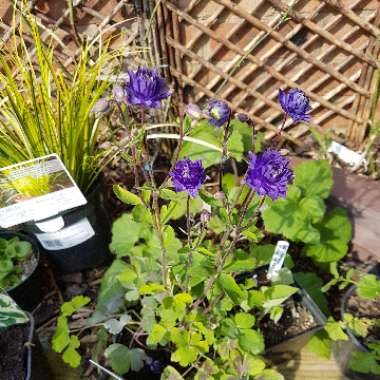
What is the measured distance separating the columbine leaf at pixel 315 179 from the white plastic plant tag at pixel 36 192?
2.49ft

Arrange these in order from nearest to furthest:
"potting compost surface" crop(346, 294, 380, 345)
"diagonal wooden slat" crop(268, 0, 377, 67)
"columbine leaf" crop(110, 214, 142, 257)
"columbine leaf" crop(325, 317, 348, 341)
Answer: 1. "columbine leaf" crop(325, 317, 348, 341)
2. "columbine leaf" crop(110, 214, 142, 257)
3. "potting compost surface" crop(346, 294, 380, 345)
4. "diagonal wooden slat" crop(268, 0, 377, 67)

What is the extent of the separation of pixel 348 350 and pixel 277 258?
38cm

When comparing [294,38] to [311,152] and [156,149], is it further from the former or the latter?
[156,149]

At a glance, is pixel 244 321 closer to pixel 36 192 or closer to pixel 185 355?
pixel 185 355

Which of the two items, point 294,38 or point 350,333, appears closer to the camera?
point 350,333

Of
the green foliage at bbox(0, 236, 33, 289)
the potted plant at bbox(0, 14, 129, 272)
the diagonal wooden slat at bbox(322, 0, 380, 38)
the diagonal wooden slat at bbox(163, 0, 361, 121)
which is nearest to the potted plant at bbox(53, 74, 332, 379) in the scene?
the potted plant at bbox(0, 14, 129, 272)

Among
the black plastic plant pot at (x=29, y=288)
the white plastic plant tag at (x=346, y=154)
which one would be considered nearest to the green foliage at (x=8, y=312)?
the black plastic plant pot at (x=29, y=288)

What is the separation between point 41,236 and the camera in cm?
137

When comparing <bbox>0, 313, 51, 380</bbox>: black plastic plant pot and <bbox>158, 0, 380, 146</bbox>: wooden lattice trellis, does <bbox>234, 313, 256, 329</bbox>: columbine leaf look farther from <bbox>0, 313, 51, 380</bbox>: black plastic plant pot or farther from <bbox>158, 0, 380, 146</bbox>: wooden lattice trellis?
<bbox>158, 0, 380, 146</bbox>: wooden lattice trellis

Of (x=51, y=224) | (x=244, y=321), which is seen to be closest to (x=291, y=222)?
(x=244, y=321)

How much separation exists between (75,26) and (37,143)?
1.63 feet

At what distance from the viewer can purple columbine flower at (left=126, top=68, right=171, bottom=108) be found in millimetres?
689

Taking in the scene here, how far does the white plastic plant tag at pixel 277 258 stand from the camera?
3.62ft

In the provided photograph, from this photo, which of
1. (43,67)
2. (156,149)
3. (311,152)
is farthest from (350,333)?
(43,67)
